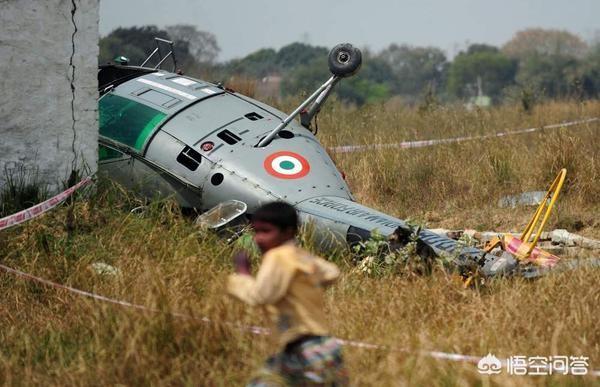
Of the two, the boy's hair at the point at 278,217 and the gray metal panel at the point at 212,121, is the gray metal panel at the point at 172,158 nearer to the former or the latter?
the gray metal panel at the point at 212,121

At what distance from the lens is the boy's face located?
442 cm

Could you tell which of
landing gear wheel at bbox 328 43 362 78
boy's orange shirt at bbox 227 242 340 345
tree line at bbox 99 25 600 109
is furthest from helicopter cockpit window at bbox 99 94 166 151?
tree line at bbox 99 25 600 109

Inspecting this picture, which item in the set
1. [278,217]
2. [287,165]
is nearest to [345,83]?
[287,165]

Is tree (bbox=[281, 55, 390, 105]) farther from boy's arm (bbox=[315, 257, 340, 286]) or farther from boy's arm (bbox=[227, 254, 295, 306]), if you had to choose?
boy's arm (bbox=[227, 254, 295, 306])

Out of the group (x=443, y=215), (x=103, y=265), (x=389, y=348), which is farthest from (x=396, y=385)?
(x=443, y=215)

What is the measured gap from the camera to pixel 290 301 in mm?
4355

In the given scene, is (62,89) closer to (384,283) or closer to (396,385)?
(384,283)

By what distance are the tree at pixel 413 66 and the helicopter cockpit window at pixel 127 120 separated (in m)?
101

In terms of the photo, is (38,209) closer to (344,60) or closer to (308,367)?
(344,60)

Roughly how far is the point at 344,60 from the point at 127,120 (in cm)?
218

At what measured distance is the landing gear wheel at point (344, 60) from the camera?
9.23 metres

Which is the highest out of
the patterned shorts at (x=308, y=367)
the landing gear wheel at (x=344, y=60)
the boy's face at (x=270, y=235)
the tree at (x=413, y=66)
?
the landing gear wheel at (x=344, y=60)

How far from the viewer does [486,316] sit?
6.22 metres

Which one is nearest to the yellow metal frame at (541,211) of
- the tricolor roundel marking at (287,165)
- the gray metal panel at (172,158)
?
the tricolor roundel marking at (287,165)
